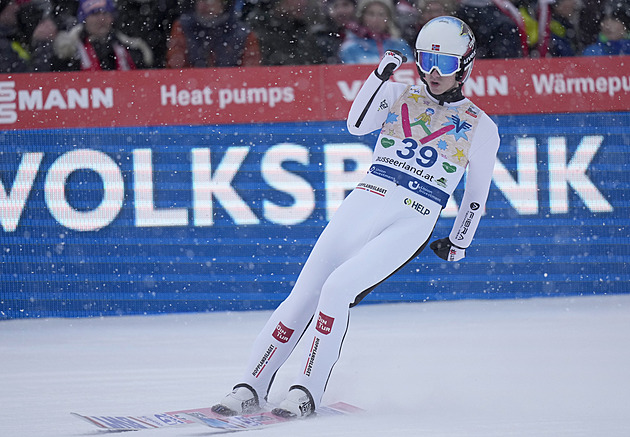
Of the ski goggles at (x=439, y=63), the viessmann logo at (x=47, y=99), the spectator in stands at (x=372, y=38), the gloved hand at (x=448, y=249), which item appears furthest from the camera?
the spectator in stands at (x=372, y=38)

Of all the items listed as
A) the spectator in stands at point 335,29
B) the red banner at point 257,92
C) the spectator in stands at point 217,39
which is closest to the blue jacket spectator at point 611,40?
the red banner at point 257,92

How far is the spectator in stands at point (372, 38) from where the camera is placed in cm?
789

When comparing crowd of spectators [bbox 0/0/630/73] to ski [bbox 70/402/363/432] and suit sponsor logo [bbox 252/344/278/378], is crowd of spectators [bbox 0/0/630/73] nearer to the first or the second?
suit sponsor logo [bbox 252/344/278/378]

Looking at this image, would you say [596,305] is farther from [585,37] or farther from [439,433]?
[439,433]

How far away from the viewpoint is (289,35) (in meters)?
8.15

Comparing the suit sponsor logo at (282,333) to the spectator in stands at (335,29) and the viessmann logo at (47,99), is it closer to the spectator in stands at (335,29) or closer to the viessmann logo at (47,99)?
the viessmann logo at (47,99)

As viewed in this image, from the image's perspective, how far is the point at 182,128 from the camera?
7578 millimetres

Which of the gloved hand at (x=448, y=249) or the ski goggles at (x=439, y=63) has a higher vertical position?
the ski goggles at (x=439, y=63)

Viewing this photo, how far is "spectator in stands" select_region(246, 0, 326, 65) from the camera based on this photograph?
26.5 ft

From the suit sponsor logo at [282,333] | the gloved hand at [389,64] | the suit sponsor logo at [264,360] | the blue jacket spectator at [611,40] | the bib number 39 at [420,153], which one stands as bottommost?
the suit sponsor logo at [264,360]

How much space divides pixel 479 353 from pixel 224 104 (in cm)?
289

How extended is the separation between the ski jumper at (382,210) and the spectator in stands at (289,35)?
3.35 m

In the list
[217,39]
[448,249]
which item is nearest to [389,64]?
[448,249]

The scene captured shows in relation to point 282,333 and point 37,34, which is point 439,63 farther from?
point 37,34
